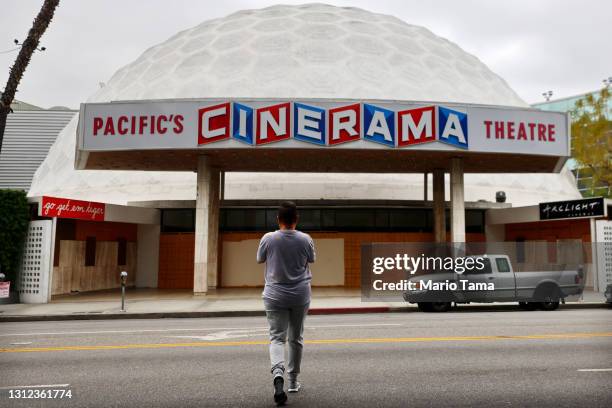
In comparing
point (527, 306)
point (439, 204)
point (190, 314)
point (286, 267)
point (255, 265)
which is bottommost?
point (190, 314)

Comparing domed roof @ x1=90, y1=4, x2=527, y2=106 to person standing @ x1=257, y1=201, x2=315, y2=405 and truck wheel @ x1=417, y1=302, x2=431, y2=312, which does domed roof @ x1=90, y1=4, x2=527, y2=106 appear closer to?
truck wheel @ x1=417, y1=302, x2=431, y2=312

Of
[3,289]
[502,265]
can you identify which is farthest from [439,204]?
[3,289]

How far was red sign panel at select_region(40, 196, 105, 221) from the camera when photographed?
64.4ft

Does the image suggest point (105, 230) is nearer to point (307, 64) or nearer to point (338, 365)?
point (307, 64)

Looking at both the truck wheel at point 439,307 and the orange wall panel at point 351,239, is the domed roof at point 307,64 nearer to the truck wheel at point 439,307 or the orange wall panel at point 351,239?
the orange wall panel at point 351,239

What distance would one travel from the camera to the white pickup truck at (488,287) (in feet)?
50.1

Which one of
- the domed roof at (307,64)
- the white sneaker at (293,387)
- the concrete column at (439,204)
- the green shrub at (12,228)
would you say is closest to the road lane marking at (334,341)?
the white sneaker at (293,387)

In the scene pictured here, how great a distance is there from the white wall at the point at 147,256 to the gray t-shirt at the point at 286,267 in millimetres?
22001

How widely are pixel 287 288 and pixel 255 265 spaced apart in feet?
67.5

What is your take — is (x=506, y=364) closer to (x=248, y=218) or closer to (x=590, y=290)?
(x=590, y=290)

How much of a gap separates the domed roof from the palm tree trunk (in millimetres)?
15613

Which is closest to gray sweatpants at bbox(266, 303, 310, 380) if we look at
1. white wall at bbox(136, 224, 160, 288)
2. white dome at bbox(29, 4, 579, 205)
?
white dome at bbox(29, 4, 579, 205)

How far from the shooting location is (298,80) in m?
30.2

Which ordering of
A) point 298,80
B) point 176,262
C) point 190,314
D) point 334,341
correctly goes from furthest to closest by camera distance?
1. point 298,80
2. point 176,262
3. point 190,314
4. point 334,341
